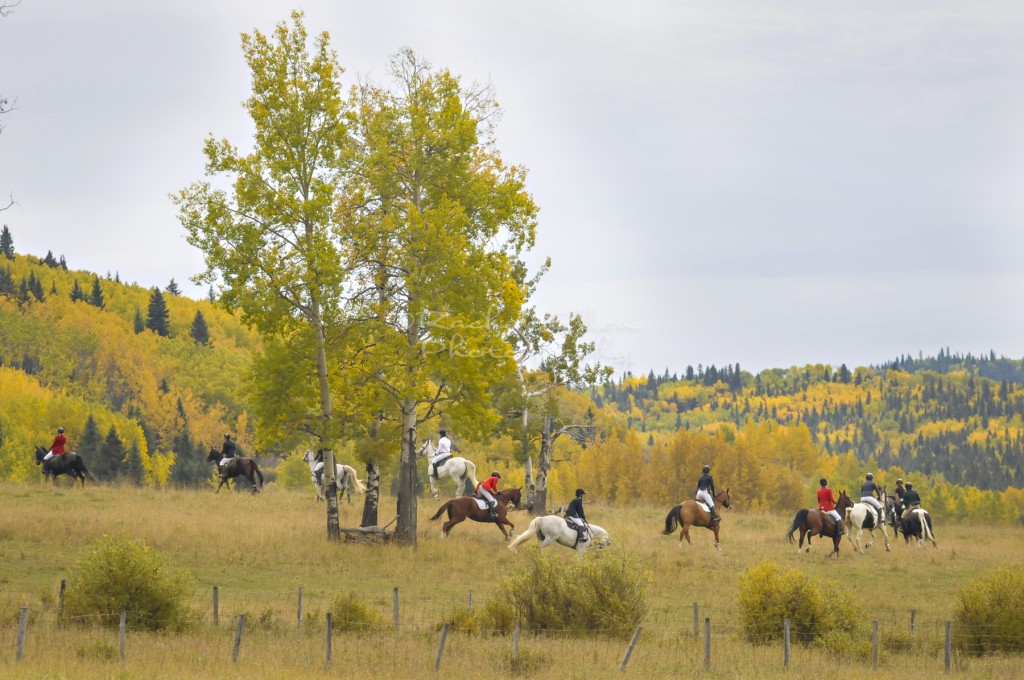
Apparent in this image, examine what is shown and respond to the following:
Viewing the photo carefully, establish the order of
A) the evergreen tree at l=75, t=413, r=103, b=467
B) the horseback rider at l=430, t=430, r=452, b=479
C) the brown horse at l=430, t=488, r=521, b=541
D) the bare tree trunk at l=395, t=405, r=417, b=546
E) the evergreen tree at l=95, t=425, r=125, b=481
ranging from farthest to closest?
the evergreen tree at l=75, t=413, r=103, b=467
the evergreen tree at l=95, t=425, r=125, b=481
the horseback rider at l=430, t=430, r=452, b=479
the brown horse at l=430, t=488, r=521, b=541
the bare tree trunk at l=395, t=405, r=417, b=546

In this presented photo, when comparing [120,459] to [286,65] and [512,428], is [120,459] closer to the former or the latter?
[512,428]

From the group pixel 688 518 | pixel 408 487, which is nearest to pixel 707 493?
pixel 688 518

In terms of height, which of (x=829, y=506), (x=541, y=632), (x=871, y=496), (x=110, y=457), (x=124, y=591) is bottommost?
(x=110, y=457)

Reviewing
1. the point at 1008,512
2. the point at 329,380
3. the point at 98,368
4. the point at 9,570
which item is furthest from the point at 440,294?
the point at 1008,512

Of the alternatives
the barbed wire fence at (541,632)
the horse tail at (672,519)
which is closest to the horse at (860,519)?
the horse tail at (672,519)

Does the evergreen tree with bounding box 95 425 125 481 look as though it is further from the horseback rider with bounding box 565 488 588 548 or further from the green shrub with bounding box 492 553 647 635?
the green shrub with bounding box 492 553 647 635

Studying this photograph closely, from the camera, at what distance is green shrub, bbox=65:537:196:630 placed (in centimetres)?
1981

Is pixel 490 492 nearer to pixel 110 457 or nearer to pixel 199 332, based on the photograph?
pixel 110 457

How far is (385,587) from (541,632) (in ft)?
18.5

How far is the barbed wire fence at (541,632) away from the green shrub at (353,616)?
40mm

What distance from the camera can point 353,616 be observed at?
20.6 meters

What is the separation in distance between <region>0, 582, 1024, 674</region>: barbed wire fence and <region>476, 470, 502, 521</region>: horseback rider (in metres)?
8.43

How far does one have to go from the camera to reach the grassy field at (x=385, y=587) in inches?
696

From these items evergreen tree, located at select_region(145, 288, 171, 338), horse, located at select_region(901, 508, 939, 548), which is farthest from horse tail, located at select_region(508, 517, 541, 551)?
evergreen tree, located at select_region(145, 288, 171, 338)
